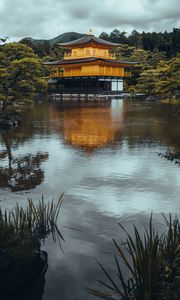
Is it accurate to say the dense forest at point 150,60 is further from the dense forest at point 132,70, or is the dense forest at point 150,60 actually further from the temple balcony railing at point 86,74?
the temple balcony railing at point 86,74

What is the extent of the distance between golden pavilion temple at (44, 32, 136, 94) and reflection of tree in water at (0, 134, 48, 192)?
51673 millimetres

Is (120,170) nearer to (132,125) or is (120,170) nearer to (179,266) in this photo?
(179,266)

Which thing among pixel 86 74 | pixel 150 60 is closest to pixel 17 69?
pixel 86 74

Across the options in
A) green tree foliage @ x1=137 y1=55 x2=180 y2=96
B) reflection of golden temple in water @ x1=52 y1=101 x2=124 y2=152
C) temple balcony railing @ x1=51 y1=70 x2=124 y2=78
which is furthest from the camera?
temple balcony railing @ x1=51 y1=70 x2=124 y2=78

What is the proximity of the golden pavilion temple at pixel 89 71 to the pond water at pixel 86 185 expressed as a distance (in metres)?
45.2

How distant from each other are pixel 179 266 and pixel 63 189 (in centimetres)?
725

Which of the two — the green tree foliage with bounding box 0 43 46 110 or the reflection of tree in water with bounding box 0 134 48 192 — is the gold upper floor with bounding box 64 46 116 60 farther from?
the reflection of tree in water with bounding box 0 134 48 192

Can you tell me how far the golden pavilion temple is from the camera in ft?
230

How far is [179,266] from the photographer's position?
5824 millimetres

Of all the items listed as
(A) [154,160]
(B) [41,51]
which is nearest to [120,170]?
(A) [154,160]

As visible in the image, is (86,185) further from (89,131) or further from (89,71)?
(89,71)

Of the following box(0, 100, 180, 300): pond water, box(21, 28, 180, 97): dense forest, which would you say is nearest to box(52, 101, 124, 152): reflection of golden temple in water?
box(0, 100, 180, 300): pond water

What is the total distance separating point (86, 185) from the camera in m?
13.2

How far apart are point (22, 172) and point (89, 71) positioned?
190 feet
